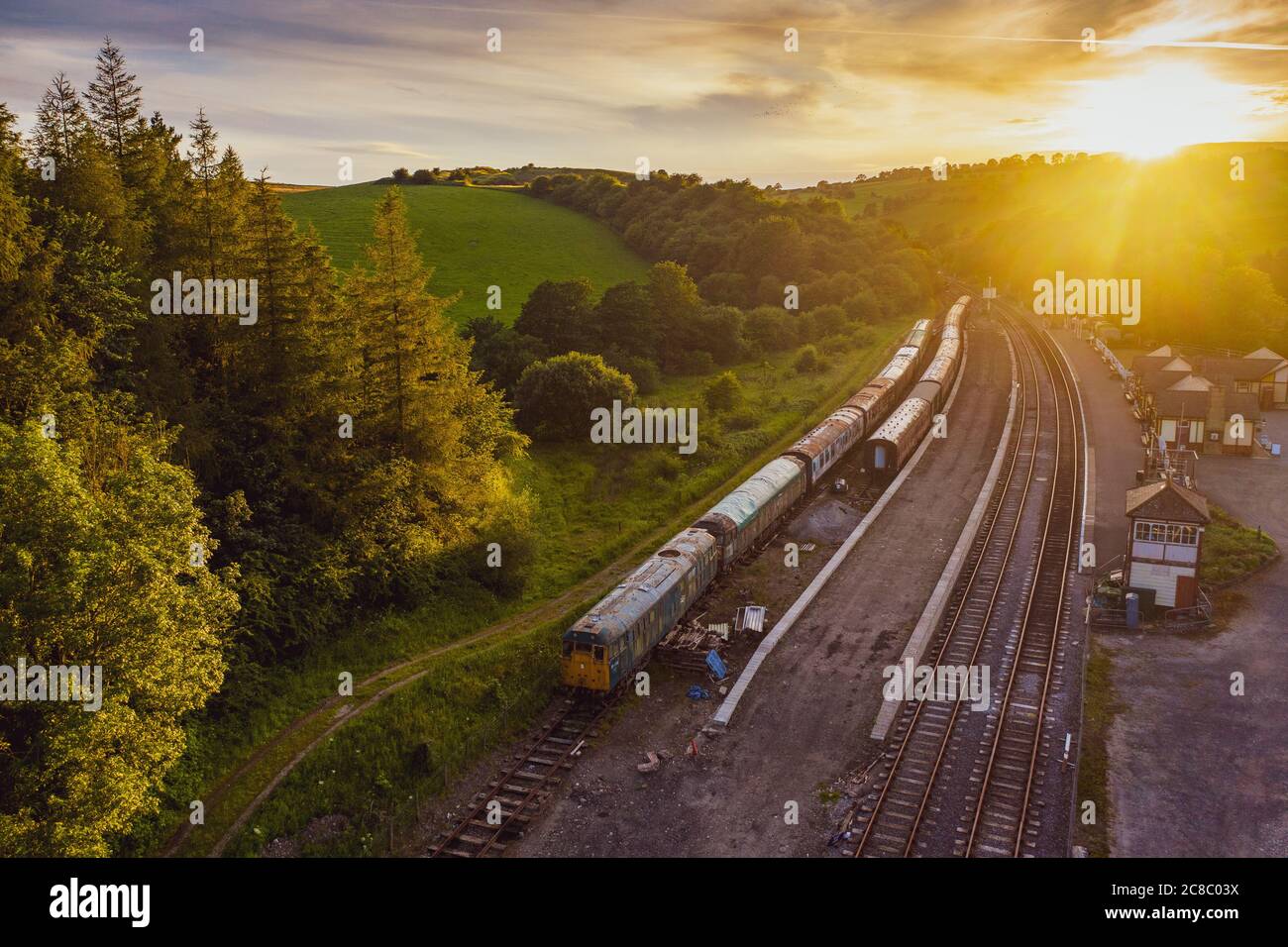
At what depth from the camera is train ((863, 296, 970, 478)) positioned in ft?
192

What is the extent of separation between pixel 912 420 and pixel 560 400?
25570 mm

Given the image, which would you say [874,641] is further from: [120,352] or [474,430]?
[120,352]

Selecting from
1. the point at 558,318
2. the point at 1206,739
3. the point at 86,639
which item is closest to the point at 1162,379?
the point at 1206,739

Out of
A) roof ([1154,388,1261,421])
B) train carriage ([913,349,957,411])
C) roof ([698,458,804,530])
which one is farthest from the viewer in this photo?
train carriage ([913,349,957,411])

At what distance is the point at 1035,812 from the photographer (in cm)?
2683

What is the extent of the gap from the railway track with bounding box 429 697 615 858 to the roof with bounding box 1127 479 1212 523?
1022 inches

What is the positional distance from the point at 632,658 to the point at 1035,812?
47.9ft

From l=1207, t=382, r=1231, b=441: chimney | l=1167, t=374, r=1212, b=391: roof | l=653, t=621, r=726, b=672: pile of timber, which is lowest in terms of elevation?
l=653, t=621, r=726, b=672: pile of timber

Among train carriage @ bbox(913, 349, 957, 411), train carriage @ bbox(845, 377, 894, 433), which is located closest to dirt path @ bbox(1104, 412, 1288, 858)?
train carriage @ bbox(845, 377, 894, 433)

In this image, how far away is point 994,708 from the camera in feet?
108

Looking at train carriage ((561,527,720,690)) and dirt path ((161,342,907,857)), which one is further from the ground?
train carriage ((561,527,720,690))

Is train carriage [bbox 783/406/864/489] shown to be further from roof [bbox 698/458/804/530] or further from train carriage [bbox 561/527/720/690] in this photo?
train carriage [bbox 561/527/720/690]

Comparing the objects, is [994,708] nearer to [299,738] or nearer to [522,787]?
[522,787]

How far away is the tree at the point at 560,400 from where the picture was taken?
6306cm
